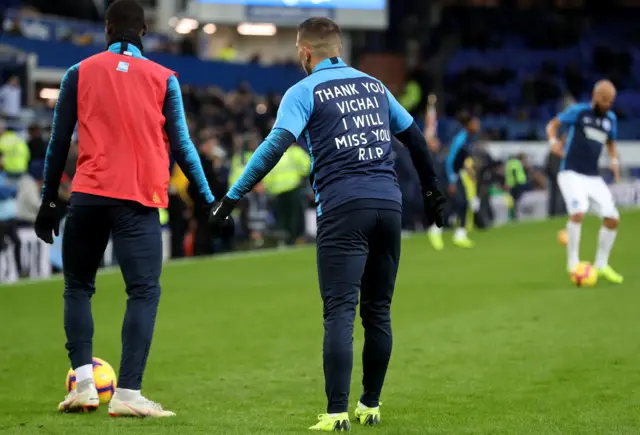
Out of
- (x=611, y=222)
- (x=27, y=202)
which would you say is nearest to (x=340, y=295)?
(x=611, y=222)

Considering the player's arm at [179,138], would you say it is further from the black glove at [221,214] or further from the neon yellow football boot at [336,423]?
the neon yellow football boot at [336,423]

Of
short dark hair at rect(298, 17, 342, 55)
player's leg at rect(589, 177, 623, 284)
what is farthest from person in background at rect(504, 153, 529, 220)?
short dark hair at rect(298, 17, 342, 55)

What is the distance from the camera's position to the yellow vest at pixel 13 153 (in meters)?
20.3

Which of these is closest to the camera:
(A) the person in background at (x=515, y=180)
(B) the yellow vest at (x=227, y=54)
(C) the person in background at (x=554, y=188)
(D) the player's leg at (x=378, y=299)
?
(D) the player's leg at (x=378, y=299)

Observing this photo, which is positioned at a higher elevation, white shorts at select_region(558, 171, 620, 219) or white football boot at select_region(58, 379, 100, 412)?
white shorts at select_region(558, 171, 620, 219)

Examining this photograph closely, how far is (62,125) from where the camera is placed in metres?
6.81

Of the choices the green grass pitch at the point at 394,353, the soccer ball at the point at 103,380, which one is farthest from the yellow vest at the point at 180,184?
the soccer ball at the point at 103,380

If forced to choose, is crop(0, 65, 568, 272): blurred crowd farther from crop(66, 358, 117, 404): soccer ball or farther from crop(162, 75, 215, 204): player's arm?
crop(162, 75, 215, 204): player's arm

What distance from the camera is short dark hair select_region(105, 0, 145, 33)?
6.89m

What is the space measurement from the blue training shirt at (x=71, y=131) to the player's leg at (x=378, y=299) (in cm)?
111

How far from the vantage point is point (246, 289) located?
51.3ft

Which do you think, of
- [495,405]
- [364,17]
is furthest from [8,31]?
[495,405]

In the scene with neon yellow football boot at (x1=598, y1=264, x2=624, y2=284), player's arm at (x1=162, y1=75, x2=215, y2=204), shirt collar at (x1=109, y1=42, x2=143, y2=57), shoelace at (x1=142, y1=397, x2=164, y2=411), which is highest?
shirt collar at (x1=109, y1=42, x2=143, y2=57)

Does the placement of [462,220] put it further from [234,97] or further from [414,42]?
[414,42]
